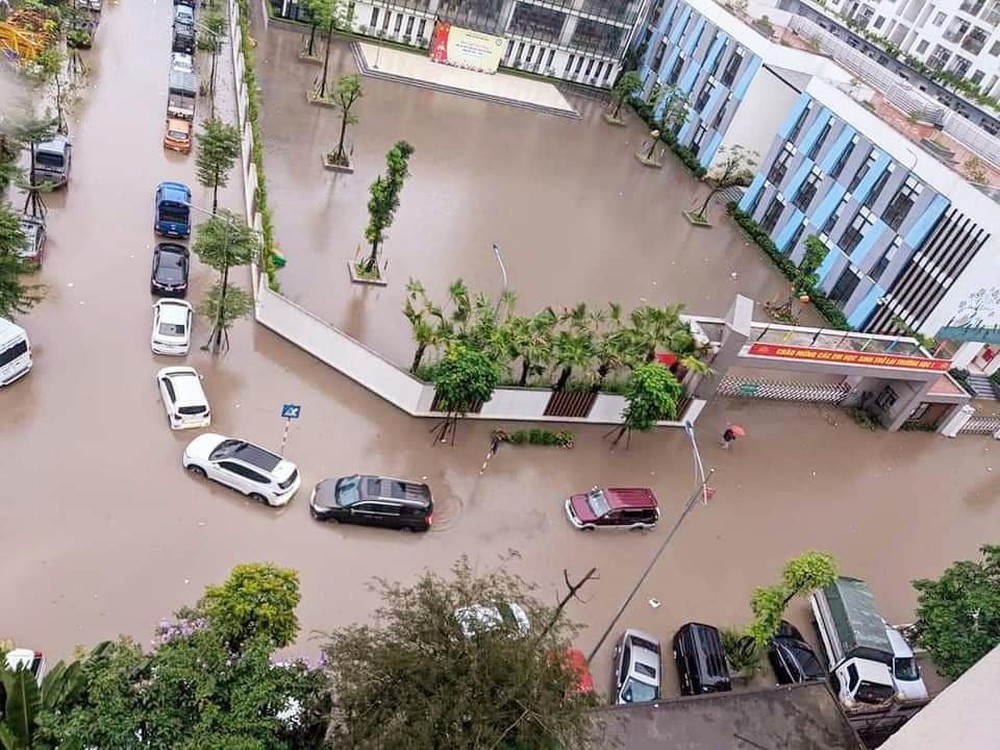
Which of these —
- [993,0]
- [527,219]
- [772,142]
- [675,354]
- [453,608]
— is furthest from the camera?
[993,0]

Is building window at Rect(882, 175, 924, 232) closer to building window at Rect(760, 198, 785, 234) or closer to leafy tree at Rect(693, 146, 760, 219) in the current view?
building window at Rect(760, 198, 785, 234)

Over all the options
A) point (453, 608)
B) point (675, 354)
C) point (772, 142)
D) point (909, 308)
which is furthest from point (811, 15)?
point (453, 608)

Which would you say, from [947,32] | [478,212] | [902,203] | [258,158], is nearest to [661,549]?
[478,212]

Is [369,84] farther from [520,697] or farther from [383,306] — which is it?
[520,697]

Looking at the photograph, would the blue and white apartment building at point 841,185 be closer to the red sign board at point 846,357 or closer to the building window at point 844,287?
the building window at point 844,287

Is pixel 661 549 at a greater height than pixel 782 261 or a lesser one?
greater

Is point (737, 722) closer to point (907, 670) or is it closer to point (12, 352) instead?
point (907, 670)
